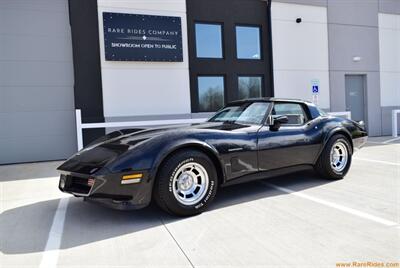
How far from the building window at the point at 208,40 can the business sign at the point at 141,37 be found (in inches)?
35.0

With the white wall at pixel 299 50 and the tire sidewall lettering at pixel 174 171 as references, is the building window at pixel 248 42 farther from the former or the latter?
the tire sidewall lettering at pixel 174 171

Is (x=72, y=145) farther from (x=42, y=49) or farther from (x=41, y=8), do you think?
(x=41, y=8)

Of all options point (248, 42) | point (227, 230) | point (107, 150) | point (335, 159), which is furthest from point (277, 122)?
point (248, 42)

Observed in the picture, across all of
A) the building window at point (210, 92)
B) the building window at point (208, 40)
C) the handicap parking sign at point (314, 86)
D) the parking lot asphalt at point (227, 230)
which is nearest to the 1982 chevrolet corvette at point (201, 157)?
the parking lot asphalt at point (227, 230)

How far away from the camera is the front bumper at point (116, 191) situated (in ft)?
10.8

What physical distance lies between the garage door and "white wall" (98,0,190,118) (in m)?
1.05

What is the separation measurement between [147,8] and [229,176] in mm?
6678

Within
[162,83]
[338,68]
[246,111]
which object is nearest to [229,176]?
[246,111]

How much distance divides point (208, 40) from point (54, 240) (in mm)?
8200

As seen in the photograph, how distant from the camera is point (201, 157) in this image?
12.3 ft

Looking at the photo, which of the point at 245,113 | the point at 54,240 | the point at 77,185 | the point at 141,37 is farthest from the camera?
the point at 141,37

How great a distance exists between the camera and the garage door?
26.7ft

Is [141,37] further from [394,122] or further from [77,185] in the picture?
[394,122]

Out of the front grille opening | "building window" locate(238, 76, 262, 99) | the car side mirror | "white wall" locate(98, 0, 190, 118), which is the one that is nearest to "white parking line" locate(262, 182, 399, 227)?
the car side mirror
